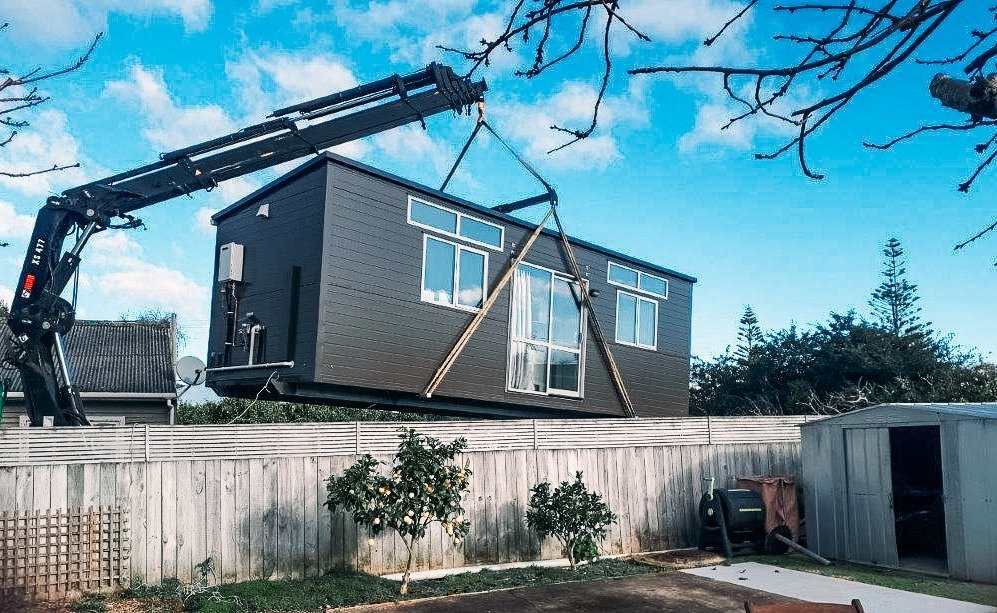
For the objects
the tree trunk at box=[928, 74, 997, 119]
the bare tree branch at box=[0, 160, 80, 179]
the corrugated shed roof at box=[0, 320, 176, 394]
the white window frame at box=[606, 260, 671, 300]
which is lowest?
the tree trunk at box=[928, 74, 997, 119]

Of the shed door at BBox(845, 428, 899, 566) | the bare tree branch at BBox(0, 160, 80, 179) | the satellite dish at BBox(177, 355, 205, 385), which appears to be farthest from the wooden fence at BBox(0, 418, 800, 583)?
the bare tree branch at BBox(0, 160, 80, 179)

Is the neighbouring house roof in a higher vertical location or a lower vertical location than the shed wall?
higher

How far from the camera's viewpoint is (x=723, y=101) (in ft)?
11.3

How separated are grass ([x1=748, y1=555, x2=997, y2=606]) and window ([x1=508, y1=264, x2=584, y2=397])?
150 inches

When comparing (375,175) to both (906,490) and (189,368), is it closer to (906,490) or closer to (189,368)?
(189,368)

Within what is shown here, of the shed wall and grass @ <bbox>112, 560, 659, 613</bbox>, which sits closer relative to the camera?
grass @ <bbox>112, 560, 659, 613</bbox>

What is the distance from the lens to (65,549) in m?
8.43

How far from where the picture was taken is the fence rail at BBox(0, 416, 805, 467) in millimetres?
8719

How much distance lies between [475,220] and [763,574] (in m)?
6.24

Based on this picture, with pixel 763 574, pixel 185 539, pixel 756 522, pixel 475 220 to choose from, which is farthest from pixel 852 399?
pixel 185 539

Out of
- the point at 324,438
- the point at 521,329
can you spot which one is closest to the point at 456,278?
the point at 521,329

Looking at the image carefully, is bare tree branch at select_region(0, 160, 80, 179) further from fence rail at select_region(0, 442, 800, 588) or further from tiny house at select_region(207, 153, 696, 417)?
tiny house at select_region(207, 153, 696, 417)

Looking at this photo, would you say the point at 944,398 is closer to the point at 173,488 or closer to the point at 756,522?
the point at 756,522

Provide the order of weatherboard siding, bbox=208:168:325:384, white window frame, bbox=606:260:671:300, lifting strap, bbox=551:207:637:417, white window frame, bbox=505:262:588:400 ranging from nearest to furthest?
weatherboard siding, bbox=208:168:325:384, white window frame, bbox=505:262:588:400, lifting strap, bbox=551:207:637:417, white window frame, bbox=606:260:671:300
